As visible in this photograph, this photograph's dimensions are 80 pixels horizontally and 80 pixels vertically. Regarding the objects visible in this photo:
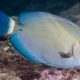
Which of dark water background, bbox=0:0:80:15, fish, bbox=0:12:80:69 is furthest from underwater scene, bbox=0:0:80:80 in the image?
dark water background, bbox=0:0:80:15

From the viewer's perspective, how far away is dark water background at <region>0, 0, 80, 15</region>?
41.8 feet

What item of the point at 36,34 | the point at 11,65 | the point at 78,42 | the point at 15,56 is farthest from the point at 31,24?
the point at 15,56

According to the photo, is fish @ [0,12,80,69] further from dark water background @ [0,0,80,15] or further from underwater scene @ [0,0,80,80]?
dark water background @ [0,0,80,15]

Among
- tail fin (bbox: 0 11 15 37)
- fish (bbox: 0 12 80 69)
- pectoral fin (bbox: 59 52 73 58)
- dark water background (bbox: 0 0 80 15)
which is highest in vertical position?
tail fin (bbox: 0 11 15 37)

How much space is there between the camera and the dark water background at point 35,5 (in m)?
12.8

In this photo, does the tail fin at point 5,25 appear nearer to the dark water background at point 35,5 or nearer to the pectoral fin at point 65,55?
the pectoral fin at point 65,55

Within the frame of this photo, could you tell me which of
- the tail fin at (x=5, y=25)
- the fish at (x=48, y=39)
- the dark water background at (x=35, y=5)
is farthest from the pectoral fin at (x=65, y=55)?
the dark water background at (x=35, y=5)

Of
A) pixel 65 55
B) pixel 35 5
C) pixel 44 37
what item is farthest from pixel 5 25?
pixel 35 5

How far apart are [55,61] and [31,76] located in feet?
2.86

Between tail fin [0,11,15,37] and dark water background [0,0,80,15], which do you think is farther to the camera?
dark water background [0,0,80,15]

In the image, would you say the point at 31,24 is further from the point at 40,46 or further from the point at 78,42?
the point at 78,42

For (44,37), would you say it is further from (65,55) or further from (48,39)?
(65,55)

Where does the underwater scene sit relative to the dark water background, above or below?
above

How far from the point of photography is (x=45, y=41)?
4.20ft
